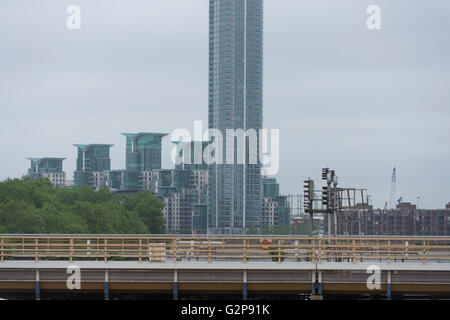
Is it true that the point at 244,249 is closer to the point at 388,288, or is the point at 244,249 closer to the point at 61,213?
the point at 388,288

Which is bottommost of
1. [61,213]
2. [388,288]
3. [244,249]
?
[61,213]

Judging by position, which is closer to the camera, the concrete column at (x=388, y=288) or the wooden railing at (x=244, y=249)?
the concrete column at (x=388, y=288)

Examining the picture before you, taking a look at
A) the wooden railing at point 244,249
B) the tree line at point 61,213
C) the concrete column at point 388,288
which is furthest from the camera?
the tree line at point 61,213

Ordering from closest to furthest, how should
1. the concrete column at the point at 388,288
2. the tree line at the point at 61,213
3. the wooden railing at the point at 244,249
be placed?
1. the concrete column at the point at 388,288
2. the wooden railing at the point at 244,249
3. the tree line at the point at 61,213

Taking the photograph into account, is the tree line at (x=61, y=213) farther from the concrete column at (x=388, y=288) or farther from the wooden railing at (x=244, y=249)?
the concrete column at (x=388, y=288)

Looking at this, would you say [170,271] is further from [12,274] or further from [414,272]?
[414,272]

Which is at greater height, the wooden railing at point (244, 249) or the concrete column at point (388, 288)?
the wooden railing at point (244, 249)

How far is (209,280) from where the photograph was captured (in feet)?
116

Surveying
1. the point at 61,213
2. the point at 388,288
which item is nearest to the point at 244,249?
the point at 388,288

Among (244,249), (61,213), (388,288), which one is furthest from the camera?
(61,213)

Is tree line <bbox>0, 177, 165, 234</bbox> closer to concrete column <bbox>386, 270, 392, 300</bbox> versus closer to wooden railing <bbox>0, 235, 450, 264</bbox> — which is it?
wooden railing <bbox>0, 235, 450, 264</bbox>

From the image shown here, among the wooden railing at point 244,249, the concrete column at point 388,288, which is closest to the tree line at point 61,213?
the wooden railing at point 244,249
